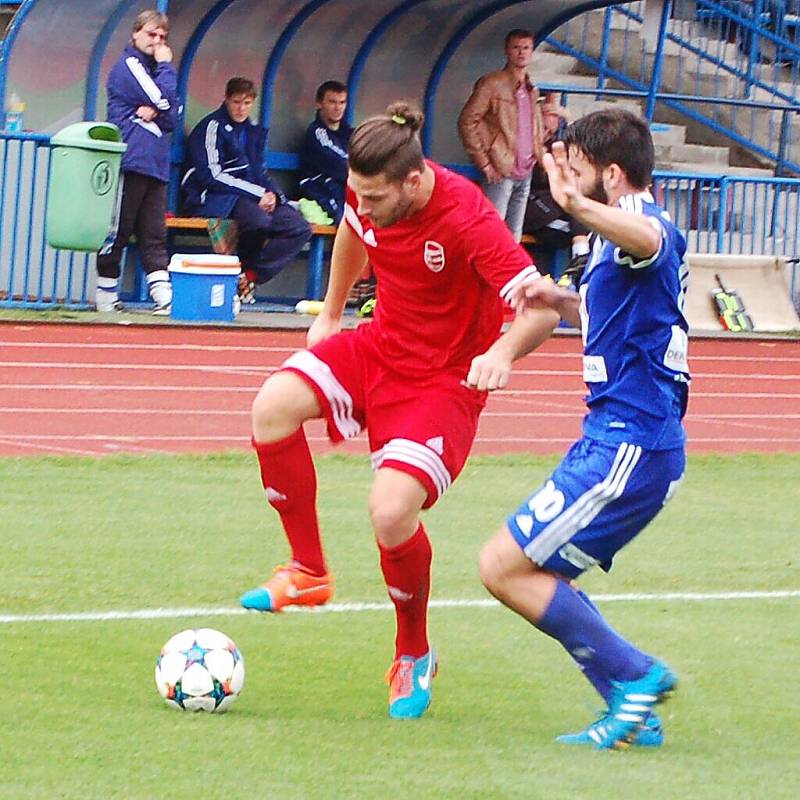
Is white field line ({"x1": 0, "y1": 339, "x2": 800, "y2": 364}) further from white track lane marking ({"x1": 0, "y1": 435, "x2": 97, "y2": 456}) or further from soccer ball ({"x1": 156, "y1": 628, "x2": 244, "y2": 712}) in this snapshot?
soccer ball ({"x1": 156, "y1": 628, "x2": 244, "y2": 712})

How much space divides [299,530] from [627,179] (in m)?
1.61

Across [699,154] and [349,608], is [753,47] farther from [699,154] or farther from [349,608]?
[349,608]

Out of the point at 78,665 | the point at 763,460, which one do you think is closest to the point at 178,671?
the point at 78,665

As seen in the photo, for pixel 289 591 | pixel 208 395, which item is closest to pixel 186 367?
pixel 208 395

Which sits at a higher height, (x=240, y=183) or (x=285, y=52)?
(x=285, y=52)

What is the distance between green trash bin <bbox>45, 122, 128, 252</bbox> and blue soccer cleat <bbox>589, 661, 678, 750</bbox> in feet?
33.6

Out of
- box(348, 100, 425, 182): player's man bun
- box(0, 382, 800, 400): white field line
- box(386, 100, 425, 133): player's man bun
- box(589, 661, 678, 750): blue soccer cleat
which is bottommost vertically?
box(0, 382, 800, 400): white field line

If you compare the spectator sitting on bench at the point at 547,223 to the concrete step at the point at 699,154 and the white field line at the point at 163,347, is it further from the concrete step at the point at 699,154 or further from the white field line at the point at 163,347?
the concrete step at the point at 699,154

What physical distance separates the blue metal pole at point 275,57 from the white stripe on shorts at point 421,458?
471 inches

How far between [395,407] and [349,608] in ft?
4.53

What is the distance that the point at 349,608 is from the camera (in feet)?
22.0

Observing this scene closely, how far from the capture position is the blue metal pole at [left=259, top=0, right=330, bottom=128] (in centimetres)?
1702

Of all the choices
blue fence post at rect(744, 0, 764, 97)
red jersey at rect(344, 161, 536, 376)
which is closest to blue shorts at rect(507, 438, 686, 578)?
red jersey at rect(344, 161, 536, 376)

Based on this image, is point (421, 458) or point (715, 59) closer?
point (421, 458)
